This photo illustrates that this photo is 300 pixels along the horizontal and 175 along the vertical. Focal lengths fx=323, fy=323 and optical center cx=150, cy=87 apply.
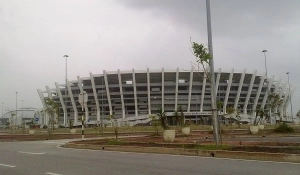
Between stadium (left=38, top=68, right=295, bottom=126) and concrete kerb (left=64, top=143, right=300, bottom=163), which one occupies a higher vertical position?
stadium (left=38, top=68, right=295, bottom=126)

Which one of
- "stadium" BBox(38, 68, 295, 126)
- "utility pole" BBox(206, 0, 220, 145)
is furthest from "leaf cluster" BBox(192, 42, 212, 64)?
"stadium" BBox(38, 68, 295, 126)

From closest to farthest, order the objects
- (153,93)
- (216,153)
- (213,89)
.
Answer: (216,153) < (213,89) < (153,93)

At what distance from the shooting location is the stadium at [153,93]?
98.3 meters

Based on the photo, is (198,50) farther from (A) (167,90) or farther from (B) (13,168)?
(A) (167,90)

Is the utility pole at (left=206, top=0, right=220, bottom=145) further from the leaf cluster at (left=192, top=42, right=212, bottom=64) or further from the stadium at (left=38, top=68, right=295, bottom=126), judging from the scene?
the stadium at (left=38, top=68, right=295, bottom=126)

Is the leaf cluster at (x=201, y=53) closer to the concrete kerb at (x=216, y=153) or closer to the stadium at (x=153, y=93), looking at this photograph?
the concrete kerb at (x=216, y=153)

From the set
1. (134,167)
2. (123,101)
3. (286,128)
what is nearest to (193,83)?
(123,101)

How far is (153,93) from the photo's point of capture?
331 feet

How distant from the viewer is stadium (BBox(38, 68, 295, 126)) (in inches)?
3871

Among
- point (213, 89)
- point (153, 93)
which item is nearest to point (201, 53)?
point (213, 89)

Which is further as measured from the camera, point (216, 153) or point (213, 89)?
point (213, 89)

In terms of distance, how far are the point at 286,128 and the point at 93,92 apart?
75796 millimetres

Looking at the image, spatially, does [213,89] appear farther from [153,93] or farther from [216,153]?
[153,93]

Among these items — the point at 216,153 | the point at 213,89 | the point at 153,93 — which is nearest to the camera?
the point at 216,153
